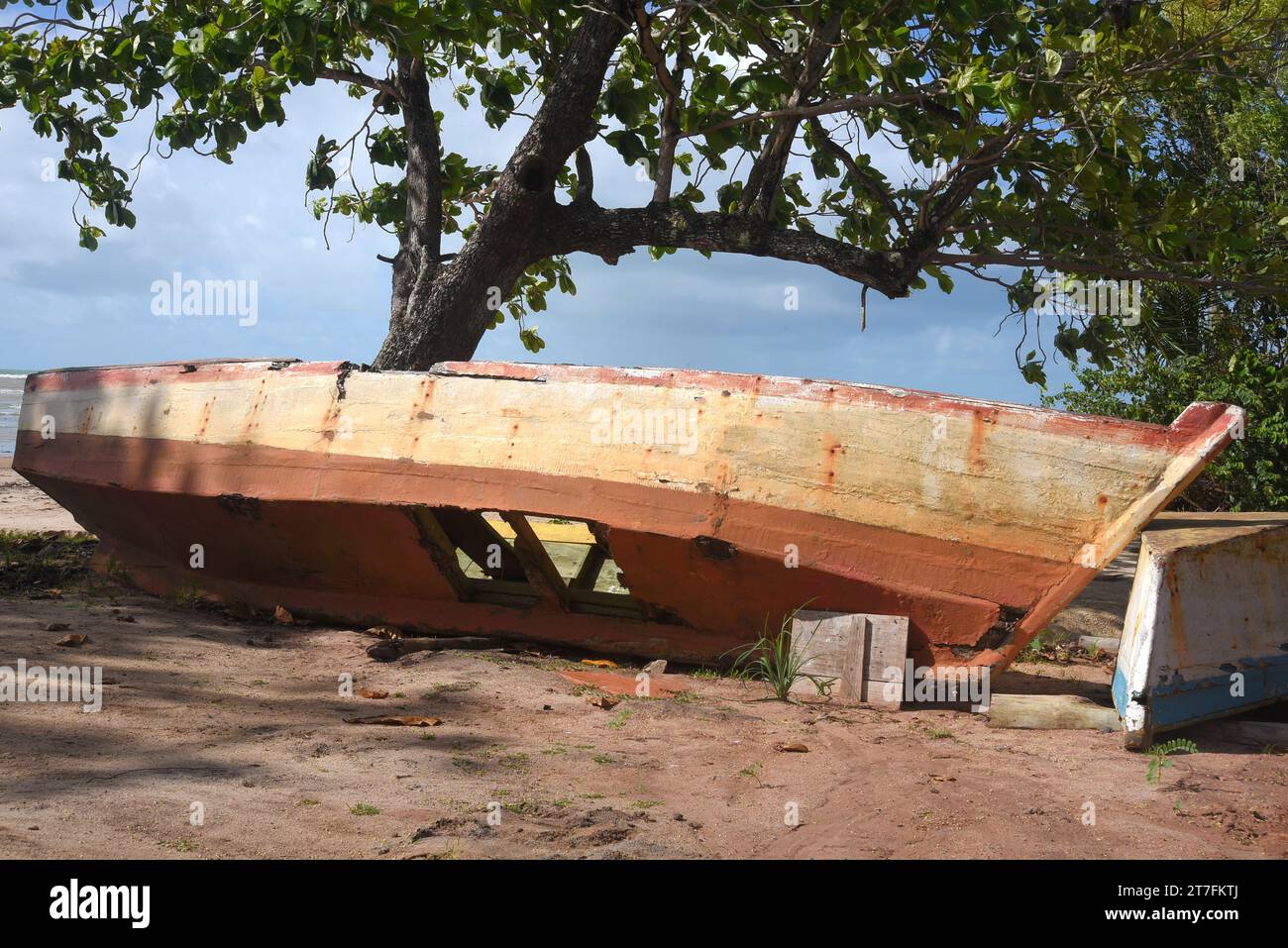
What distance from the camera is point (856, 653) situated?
16.2ft

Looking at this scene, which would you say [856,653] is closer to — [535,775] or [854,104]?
[535,775]

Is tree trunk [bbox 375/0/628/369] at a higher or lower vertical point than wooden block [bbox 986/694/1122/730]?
higher

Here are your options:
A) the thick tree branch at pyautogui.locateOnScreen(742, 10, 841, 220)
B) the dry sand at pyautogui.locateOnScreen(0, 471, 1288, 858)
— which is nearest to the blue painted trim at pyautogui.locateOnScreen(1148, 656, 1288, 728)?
the dry sand at pyautogui.locateOnScreen(0, 471, 1288, 858)

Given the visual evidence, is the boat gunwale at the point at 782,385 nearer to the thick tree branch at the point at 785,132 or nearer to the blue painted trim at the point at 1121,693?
the blue painted trim at the point at 1121,693

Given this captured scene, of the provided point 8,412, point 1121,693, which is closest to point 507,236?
point 1121,693

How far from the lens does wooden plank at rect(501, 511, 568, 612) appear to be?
5805 millimetres

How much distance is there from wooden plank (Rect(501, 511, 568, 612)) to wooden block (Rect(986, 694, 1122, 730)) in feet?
7.70

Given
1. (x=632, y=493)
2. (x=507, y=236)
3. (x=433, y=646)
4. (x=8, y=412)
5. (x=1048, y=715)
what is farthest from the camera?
(x=8, y=412)

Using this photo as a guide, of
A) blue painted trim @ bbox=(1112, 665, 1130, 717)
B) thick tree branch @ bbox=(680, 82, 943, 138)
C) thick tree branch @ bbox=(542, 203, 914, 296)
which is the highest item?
thick tree branch @ bbox=(680, 82, 943, 138)

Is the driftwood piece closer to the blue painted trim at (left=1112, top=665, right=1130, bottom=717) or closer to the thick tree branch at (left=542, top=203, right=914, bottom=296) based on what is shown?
the blue painted trim at (left=1112, top=665, right=1130, bottom=717)

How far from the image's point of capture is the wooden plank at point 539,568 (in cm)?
580

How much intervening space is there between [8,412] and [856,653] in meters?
33.5

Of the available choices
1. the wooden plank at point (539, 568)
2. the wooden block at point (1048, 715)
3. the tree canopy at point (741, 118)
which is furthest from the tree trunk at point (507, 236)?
the wooden block at point (1048, 715)

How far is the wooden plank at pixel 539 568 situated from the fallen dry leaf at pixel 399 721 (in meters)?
1.73
